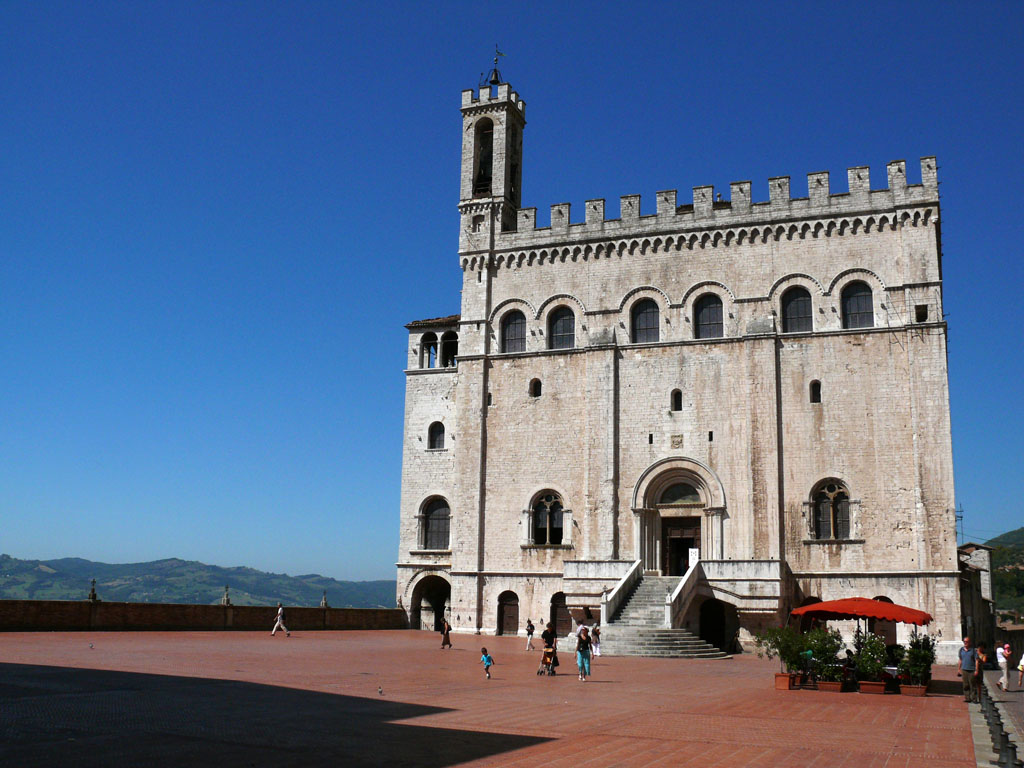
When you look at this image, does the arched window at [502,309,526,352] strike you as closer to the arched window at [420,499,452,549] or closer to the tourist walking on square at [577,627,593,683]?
the arched window at [420,499,452,549]

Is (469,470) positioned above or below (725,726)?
above

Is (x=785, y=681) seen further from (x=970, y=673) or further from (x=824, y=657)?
(x=970, y=673)

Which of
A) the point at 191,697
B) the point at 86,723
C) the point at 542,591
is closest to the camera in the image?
the point at 86,723

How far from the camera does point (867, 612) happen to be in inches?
837

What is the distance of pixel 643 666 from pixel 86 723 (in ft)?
53.2

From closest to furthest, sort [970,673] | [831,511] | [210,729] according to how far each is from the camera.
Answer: [210,729] < [970,673] < [831,511]

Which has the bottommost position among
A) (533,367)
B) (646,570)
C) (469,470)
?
(646,570)

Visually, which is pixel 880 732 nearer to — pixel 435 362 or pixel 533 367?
pixel 533 367

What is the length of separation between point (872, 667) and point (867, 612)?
1856mm

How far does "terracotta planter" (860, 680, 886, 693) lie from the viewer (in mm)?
19609

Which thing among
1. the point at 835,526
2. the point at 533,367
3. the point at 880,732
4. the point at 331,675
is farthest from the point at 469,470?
the point at 880,732

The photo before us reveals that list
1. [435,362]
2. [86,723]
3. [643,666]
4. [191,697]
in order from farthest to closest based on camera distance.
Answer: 1. [435,362]
2. [643,666]
3. [191,697]
4. [86,723]

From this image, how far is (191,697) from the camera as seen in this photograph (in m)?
15.3

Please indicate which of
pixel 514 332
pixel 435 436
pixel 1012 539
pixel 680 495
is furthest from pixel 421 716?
pixel 1012 539
